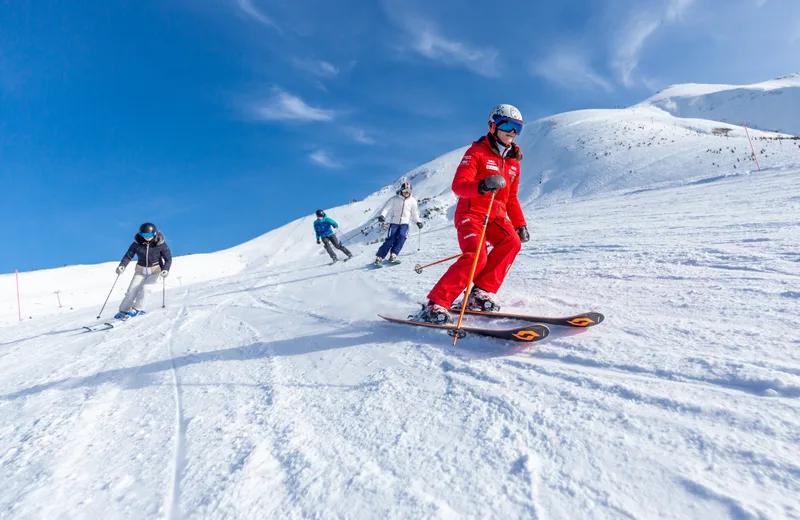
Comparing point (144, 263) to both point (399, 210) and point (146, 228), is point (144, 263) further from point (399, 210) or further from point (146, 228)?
point (399, 210)

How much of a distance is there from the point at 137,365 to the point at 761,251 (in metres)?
7.23

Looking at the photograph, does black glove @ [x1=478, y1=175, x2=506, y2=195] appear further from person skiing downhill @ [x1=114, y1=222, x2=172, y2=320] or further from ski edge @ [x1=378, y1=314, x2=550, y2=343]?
person skiing downhill @ [x1=114, y1=222, x2=172, y2=320]

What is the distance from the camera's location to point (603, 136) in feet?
109

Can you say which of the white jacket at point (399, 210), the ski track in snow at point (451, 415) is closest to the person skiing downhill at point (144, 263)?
the ski track in snow at point (451, 415)

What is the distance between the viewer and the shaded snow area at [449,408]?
153cm

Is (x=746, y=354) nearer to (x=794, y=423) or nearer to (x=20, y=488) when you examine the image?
(x=794, y=423)

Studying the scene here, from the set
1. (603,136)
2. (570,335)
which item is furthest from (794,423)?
(603,136)

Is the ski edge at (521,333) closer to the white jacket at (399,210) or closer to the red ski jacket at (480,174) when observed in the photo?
the red ski jacket at (480,174)

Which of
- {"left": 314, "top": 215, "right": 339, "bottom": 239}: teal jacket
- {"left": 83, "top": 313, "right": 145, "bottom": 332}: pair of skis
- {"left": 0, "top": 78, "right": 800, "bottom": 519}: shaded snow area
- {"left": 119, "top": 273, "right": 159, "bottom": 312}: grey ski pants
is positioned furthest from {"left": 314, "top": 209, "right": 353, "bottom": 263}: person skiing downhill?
{"left": 0, "top": 78, "right": 800, "bottom": 519}: shaded snow area

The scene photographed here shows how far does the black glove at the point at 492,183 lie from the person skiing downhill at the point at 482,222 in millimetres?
63

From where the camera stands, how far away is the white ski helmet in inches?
151

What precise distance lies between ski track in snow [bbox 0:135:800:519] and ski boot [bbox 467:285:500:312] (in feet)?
1.25

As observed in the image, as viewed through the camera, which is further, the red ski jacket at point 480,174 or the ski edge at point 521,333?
the red ski jacket at point 480,174

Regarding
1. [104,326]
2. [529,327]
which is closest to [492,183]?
[529,327]
